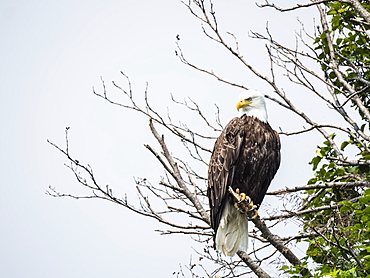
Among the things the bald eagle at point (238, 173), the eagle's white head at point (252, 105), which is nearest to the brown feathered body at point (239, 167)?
the bald eagle at point (238, 173)

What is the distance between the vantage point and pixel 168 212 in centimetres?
491

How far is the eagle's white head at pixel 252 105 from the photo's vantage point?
5730mm

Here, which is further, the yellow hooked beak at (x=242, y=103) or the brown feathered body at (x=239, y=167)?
the yellow hooked beak at (x=242, y=103)

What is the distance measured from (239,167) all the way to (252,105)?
722 mm

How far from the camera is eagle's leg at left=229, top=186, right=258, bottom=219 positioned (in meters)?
5.12

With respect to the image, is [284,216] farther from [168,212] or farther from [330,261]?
[168,212]

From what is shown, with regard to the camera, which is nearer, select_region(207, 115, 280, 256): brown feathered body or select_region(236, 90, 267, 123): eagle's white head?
select_region(207, 115, 280, 256): brown feathered body

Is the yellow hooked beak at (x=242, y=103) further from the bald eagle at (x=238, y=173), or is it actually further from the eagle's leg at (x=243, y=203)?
the eagle's leg at (x=243, y=203)

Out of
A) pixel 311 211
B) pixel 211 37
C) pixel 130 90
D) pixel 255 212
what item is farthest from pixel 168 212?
pixel 211 37

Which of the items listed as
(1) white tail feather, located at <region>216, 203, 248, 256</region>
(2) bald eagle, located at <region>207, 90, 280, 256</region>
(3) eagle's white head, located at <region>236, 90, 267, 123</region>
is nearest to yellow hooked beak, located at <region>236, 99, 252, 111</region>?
(3) eagle's white head, located at <region>236, 90, 267, 123</region>

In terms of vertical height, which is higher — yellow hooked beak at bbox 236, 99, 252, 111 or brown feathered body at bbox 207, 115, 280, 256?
yellow hooked beak at bbox 236, 99, 252, 111

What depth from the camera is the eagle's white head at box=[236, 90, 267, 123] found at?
5730 millimetres

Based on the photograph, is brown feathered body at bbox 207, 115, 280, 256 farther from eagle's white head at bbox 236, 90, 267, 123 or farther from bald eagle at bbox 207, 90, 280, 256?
eagle's white head at bbox 236, 90, 267, 123

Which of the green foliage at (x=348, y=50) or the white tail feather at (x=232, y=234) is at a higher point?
the green foliage at (x=348, y=50)
